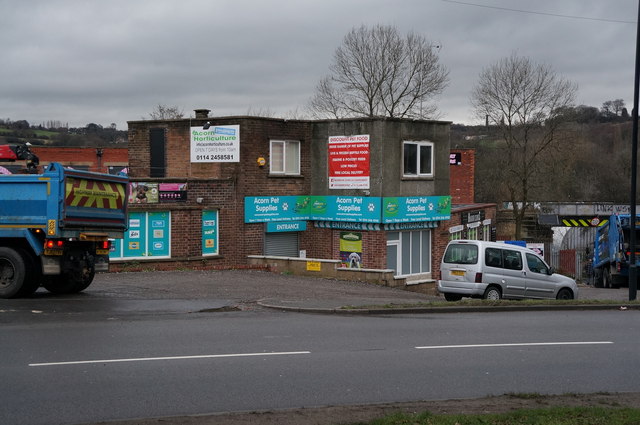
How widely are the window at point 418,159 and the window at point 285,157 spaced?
4.14 meters

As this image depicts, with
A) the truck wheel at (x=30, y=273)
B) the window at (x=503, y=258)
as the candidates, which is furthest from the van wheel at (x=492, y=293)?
the truck wheel at (x=30, y=273)

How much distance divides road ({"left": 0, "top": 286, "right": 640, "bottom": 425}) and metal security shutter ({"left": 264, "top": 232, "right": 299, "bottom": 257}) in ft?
41.6

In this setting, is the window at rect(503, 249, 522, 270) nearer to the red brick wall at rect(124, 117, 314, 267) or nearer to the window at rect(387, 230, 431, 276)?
the window at rect(387, 230, 431, 276)

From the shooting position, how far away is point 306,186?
93.4 feet

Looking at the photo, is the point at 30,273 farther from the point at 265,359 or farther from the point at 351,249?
the point at 351,249

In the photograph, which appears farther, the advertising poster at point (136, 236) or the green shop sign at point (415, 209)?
the green shop sign at point (415, 209)

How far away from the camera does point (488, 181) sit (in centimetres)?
5381

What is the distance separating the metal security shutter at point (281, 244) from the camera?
27587 millimetres

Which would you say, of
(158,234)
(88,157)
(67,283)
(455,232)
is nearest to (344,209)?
(455,232)

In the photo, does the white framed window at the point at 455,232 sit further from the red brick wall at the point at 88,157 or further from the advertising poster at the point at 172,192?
the red brick wall at the point at 88,157

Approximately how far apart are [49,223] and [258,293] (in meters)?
5.68

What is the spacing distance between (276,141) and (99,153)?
1458 inches

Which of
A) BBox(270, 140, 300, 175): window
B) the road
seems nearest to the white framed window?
BBox(270, 140, 300, 175): window

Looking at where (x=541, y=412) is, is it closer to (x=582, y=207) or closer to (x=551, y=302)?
(x=551, y=302)
